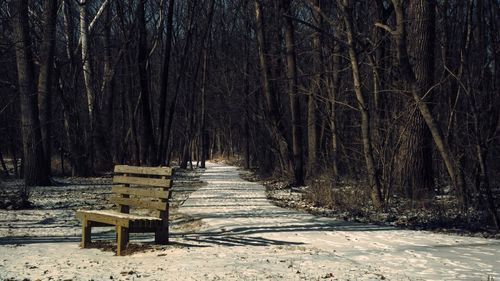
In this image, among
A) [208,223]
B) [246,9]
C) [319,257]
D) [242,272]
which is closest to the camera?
[242,272]

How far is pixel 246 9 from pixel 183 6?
12090 millimetres

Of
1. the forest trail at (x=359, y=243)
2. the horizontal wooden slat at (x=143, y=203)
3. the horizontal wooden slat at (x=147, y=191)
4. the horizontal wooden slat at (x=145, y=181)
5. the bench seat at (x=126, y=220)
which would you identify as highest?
the horizontal wooden slat at (x=145, y=181)

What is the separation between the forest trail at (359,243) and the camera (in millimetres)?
6664

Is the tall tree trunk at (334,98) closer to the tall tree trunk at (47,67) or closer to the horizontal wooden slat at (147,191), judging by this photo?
the tall tree trunk at (47,67)

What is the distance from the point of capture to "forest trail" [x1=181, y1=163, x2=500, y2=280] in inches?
262

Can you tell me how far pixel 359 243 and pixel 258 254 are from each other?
170 cm

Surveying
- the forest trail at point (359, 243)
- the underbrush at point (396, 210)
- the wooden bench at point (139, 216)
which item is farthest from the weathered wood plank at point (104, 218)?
the underbrush at point (396, 210)

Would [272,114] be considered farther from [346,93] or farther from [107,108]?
[107,108]

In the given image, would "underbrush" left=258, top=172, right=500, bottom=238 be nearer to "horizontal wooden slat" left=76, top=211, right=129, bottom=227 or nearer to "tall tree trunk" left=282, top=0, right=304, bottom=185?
"horizontal wooden slat" left=76, top=211, right=129, bottom=227

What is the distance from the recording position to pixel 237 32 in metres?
48.2

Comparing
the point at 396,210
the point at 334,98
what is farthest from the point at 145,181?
the point at 334,98

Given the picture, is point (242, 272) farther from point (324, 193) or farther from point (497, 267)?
point (324, 193)

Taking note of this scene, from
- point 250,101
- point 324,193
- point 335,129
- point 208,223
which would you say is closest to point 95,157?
point 250,101

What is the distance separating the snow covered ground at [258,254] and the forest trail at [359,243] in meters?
0.01
